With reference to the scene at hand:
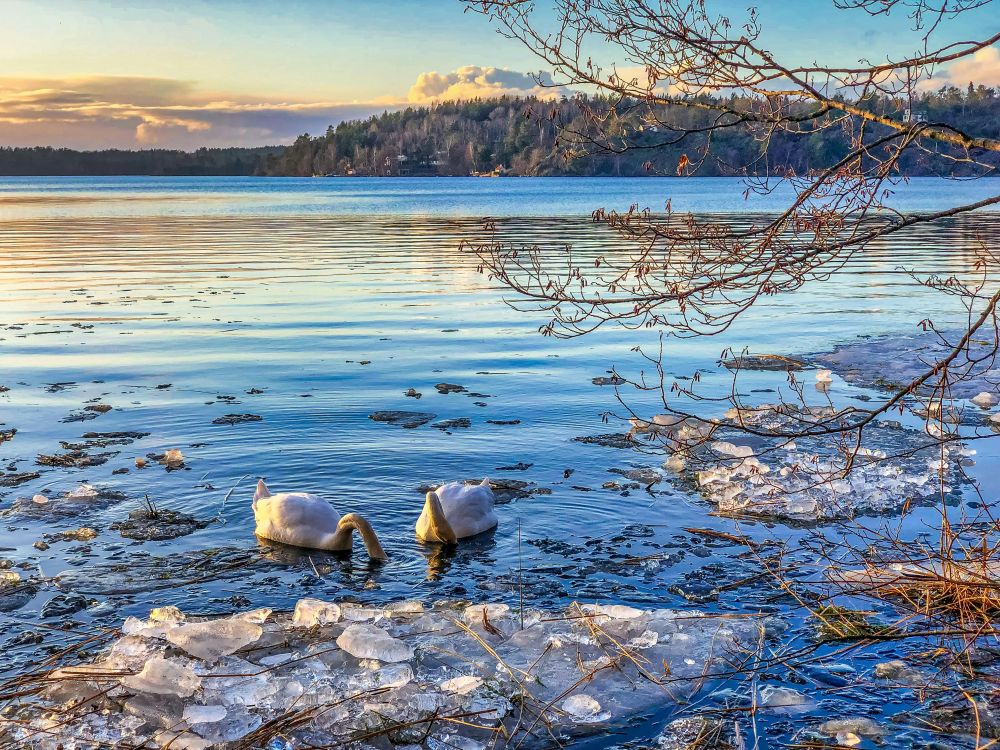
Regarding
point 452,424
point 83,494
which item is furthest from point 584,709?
point 452,424

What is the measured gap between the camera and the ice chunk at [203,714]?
4.54 meters

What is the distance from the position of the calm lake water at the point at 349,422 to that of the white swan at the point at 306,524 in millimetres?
143

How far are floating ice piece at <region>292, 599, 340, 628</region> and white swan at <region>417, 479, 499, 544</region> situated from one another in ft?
4.67

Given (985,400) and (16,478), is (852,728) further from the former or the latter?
(985,400)

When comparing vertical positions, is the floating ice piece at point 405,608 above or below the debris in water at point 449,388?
below

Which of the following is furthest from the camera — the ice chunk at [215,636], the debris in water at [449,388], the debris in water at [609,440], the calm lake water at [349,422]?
the debris in water at [449,388]

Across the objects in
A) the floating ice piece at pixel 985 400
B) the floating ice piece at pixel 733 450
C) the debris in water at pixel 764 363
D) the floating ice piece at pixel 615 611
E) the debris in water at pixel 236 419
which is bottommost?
the debris in water at pixel 236 419

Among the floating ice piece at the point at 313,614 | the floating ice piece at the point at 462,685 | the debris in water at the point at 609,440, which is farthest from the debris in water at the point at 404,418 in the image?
the floating ice piece at the point at 462,685

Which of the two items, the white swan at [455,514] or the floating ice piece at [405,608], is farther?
the white swan at [455,514]

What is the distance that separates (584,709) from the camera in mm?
4770

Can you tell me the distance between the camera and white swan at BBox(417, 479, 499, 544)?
6.94 meters

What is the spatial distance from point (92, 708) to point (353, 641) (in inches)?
50.5

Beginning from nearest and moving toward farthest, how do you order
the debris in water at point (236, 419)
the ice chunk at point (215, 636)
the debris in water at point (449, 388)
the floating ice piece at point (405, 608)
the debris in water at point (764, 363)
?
the ice chunk at point (215, 636) → the floating ice piece at point (405, 608) → the debris in water at point (236, 419) → the debris in water at point (449, 388) → the debris in water at point (764, 363)

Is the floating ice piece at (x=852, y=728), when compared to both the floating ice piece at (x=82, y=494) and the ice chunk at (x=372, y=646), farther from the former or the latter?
the floating ice piece at (x=82, y=494)
